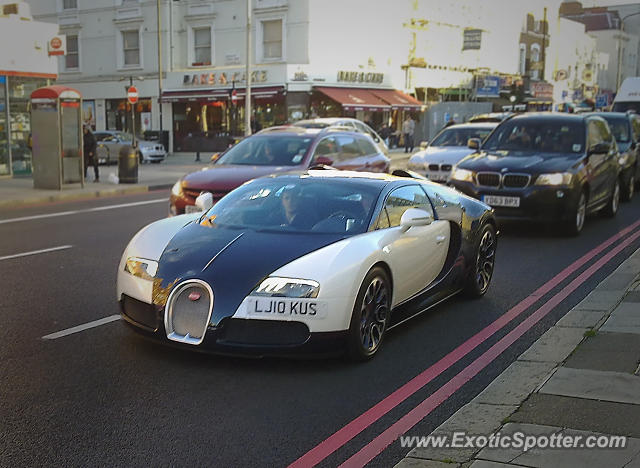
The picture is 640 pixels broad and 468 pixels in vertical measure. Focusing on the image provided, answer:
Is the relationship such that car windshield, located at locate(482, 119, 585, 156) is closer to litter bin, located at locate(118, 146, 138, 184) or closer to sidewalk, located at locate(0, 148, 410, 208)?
sidewalk, located at locate(0, 148, 410, 208)

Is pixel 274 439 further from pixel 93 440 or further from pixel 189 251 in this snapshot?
pixel 189 251

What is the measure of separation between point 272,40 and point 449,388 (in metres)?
35.1

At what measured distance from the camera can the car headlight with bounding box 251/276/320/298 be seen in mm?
5250

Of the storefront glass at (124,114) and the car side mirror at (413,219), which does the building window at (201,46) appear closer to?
the storefront glass at (124,114)

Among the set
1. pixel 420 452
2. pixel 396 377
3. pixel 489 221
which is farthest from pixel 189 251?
pixel 489 221

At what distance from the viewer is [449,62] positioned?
4756 cm

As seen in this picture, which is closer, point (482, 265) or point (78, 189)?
point (482, 265)

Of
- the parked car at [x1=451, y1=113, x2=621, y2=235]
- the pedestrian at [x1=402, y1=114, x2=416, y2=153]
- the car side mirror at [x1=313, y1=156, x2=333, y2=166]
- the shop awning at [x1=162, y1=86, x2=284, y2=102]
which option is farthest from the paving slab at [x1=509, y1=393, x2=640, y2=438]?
the pedestrian at [x1=402, y1=114, x2=416, y2=153]

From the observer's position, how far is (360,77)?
131 feet

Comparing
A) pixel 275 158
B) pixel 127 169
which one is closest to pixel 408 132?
pixel 127 169

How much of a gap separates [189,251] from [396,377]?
5.75ft

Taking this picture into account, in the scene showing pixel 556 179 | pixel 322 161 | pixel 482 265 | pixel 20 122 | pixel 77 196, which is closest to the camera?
pixel 482 265

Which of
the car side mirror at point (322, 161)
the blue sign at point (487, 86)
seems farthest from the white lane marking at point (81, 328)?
the blue sign at point (487, 86)

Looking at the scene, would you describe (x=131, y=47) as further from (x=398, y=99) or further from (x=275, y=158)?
(x=275, y=158)
